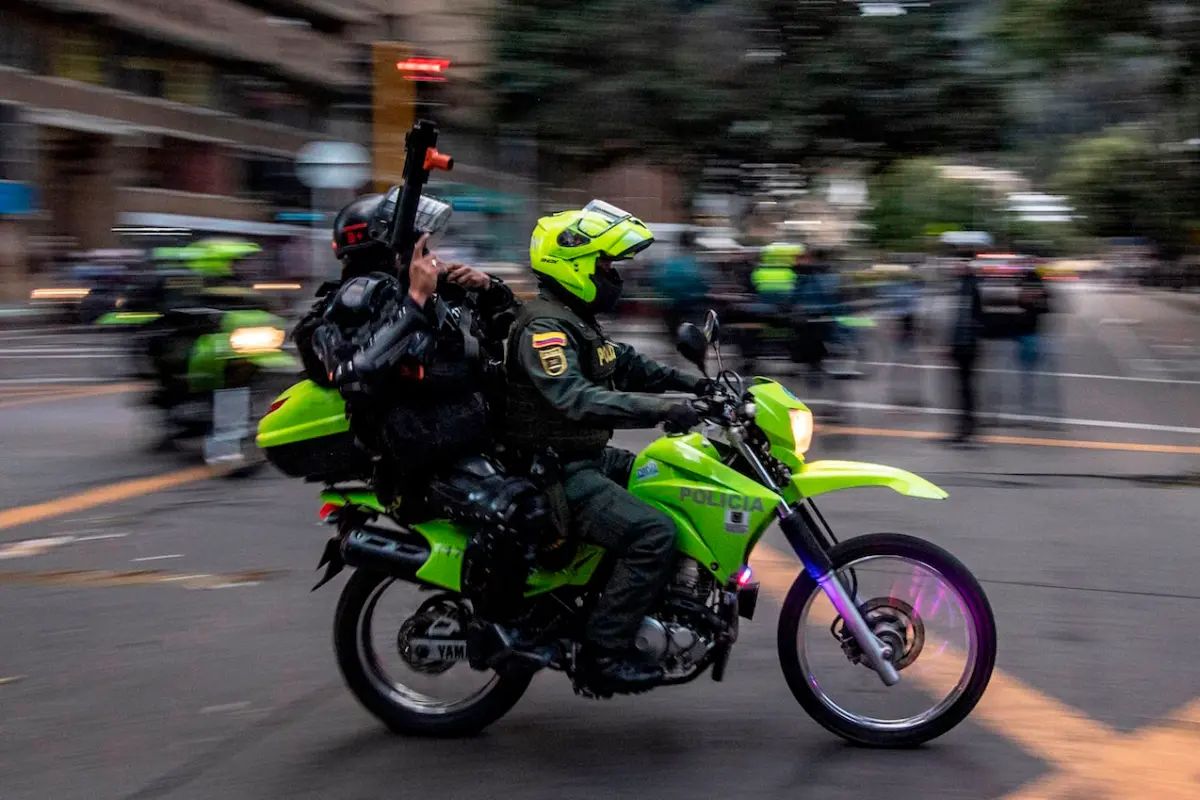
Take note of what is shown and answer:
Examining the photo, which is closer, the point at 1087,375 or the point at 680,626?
the point at 680,626

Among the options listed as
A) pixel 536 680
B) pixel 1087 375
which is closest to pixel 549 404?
pixel 536 680

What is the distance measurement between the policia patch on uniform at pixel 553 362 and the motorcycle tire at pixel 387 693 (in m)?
1.02

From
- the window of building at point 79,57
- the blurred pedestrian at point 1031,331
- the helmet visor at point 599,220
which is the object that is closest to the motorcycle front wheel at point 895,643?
the helmet visor at point 599,220

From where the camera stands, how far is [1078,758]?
468 cm

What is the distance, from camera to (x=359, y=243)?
519cm

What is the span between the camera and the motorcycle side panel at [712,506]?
461 cm

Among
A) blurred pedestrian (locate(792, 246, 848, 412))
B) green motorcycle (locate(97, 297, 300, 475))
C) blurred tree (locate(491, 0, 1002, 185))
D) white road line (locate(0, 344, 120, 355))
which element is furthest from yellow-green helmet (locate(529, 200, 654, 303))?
white road line (locate(0, 344, 120, 355))

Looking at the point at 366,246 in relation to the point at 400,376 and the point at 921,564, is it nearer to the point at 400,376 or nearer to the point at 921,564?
the point at 400,376

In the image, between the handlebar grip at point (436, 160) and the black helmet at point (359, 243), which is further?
the black helmet at point (359, 243)

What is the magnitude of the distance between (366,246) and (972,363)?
8.51 m

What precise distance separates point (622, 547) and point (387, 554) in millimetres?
799

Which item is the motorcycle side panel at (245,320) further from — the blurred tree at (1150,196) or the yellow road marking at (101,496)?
the blurred tree at (1150,196)

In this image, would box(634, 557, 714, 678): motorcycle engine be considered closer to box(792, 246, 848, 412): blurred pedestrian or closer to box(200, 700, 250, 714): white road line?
box(200, 700, 250, 714): white road line

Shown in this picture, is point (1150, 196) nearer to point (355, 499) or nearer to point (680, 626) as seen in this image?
point (680, 626)
